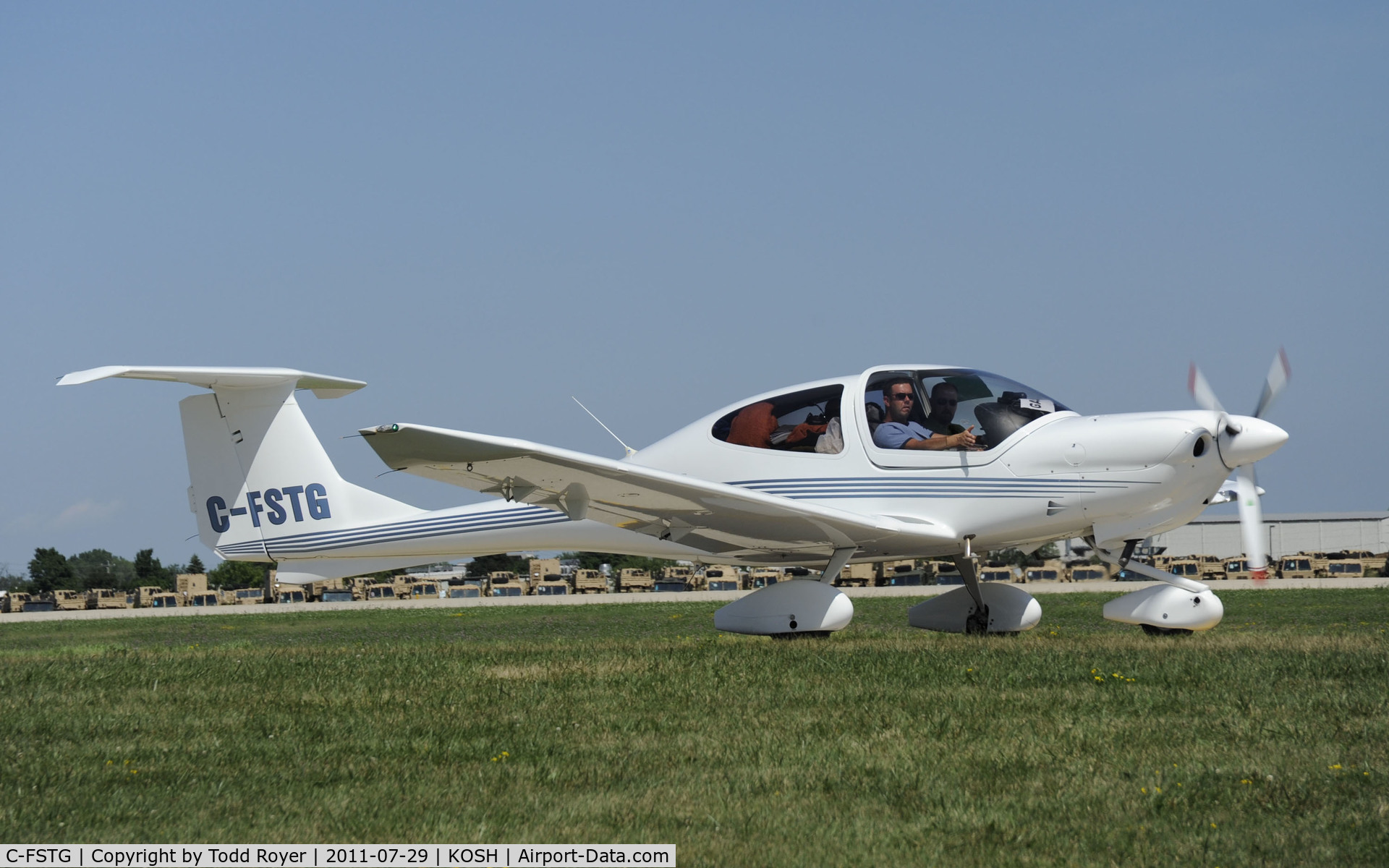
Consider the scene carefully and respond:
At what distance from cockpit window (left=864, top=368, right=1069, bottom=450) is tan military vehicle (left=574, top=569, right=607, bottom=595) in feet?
115

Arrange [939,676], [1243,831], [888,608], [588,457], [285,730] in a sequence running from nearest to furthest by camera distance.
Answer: [1243,831] < [285,730] < [939,676] < [588,457] < [888,608]

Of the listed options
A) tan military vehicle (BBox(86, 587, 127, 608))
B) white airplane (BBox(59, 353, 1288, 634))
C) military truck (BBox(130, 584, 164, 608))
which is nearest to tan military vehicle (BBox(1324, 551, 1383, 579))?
white airplane (BBox(59, 353, 1288, 634))

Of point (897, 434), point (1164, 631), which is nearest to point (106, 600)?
point (897, 434)

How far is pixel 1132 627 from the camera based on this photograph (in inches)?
547

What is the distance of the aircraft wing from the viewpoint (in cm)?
902

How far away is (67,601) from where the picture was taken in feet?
143

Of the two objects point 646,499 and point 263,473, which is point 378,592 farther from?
point 646,499

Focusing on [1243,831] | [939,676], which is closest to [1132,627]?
[939,676]

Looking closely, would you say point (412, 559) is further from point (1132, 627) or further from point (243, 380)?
point (1132, 627)

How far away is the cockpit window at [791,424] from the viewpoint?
11.2 meters

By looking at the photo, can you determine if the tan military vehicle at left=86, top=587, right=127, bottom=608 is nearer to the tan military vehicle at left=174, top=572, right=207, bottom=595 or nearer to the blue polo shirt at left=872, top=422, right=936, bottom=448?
the tan military vehicle at left=174, top=572, right=207, bottom=595

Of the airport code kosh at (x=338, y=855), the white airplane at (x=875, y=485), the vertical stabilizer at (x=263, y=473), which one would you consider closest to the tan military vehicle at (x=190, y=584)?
the vertical stabilizer at (x=263, y=473)

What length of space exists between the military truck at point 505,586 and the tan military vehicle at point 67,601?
15.0m

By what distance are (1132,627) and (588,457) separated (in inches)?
305
